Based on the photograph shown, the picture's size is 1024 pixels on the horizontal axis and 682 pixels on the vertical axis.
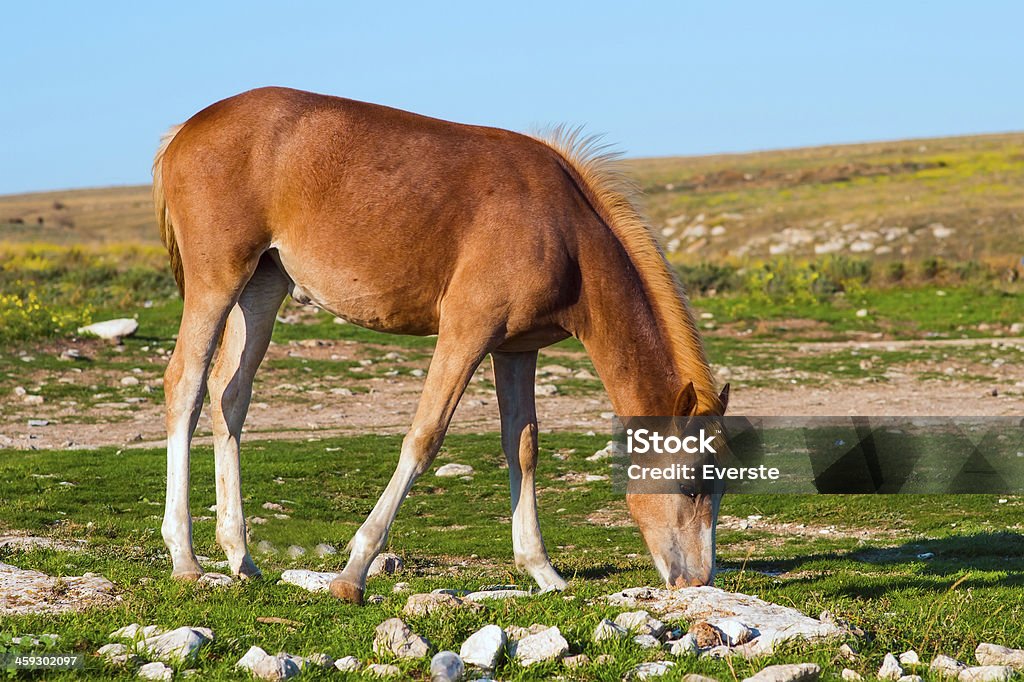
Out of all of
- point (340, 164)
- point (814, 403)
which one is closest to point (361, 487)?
point (340, 164)

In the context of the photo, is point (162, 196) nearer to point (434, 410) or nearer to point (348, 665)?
point (434, 410)

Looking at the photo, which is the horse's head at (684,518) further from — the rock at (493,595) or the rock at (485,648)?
the rock at (485,648)

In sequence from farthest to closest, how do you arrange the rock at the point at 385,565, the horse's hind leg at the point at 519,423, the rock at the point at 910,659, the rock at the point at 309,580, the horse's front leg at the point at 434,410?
the rock at the point at 385,565 < the horse's hind leg at the point at 519,423 < the rock at the point at 309,580 < the horse's front leg at the point at 434,410 < the rock at the point at 910,659

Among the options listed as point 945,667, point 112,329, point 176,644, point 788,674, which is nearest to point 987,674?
point 945,667

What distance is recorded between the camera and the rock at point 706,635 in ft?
18.7

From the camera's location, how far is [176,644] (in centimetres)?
539

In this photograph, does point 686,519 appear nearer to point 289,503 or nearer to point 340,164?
point 340,164

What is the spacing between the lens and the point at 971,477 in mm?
12469

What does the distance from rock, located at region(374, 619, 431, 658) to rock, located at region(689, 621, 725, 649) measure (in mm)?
1314

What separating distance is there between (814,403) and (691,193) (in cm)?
6460

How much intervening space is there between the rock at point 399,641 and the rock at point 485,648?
7.6 inches

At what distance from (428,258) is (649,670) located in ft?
9.56

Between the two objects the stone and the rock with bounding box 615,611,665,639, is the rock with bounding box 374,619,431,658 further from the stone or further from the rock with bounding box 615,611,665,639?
the stone

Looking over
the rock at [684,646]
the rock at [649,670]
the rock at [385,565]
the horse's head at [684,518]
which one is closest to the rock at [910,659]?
the rock at [684,646]
